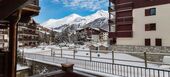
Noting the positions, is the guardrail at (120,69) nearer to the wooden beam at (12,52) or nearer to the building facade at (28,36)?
the wooden beam at (12,52)

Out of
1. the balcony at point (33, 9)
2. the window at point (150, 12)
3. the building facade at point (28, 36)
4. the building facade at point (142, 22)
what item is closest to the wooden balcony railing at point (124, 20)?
the building facade at point (142, 22)

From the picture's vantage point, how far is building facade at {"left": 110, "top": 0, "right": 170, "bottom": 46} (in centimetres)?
2245

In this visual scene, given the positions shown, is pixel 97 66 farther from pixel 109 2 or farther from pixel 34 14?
pixel 109 2

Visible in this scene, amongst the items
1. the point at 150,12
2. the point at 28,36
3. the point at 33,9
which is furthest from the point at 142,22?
the point at 28,36

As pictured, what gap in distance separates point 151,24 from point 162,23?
1245 mm

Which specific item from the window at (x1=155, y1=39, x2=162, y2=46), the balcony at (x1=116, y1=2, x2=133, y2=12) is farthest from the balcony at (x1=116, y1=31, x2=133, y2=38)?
the window at (x1=155, y1=39, x2=162, y2=46)

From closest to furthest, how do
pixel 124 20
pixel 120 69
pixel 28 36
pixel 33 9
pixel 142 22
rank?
pixel 33 9, pixel 120 69, pixel 142 22, pixel 124 20, pixel 28 36

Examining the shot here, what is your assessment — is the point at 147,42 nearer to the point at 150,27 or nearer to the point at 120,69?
the point at 150,27

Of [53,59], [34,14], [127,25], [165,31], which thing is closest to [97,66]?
[53,59]

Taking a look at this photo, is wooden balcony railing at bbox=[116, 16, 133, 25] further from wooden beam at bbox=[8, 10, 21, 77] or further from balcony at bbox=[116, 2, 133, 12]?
wooden beam at bbox=[8, 10, 21, 77]

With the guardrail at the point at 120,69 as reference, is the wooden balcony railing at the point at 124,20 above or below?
above

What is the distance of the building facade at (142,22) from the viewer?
2245 centimetres

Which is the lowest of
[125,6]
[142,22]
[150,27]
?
[150,27]

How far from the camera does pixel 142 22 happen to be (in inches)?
960
